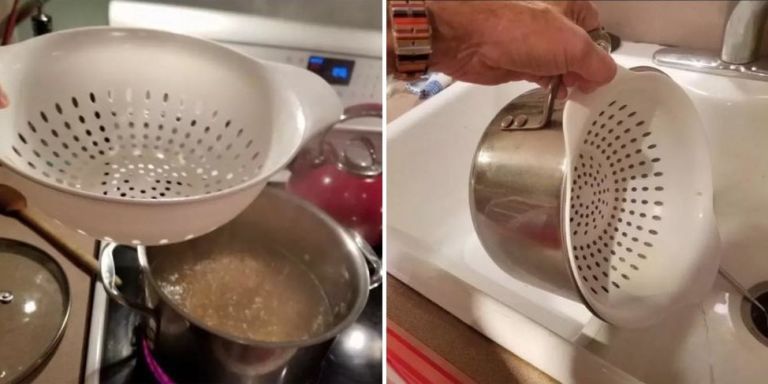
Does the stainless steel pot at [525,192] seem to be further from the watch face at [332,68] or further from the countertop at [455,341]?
the watch face at [332,68]

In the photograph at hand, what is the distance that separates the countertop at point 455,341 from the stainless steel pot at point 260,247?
0.03 meters

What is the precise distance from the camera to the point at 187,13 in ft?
1.84

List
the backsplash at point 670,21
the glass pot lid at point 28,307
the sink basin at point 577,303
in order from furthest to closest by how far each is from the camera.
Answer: the backsplash at point 670,21 < the sink basin at point 577,303 < the glass pot lid at point 28,307

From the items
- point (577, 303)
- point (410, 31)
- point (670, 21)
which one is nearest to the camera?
point (410, 31)

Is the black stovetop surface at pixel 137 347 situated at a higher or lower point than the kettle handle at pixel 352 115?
lower

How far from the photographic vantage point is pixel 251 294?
56 centimetres

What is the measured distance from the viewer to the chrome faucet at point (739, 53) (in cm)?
66

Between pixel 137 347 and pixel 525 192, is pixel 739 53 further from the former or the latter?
pixel 137 347

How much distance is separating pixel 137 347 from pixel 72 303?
0.19ft

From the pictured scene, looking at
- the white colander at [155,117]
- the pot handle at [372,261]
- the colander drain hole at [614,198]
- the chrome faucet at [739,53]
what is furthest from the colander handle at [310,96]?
the chrome faucet at [739,53]

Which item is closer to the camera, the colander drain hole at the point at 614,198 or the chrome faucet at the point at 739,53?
the colander drain hole at the point at 614,198

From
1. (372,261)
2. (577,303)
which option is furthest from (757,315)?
(372,261)

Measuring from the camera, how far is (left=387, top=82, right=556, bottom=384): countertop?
484 millimetres

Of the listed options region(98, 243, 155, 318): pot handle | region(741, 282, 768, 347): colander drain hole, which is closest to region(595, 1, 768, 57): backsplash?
region(741, 282, 768, 347): colander drain hole
